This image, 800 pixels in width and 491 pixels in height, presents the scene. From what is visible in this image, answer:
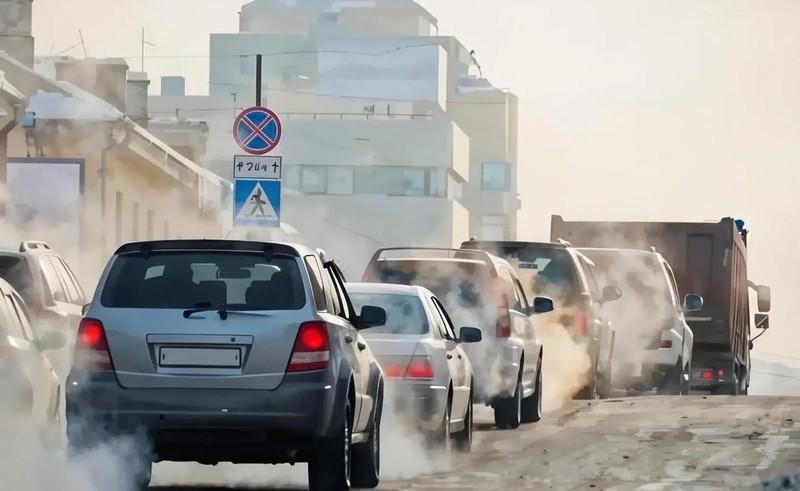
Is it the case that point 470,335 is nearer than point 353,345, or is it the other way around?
point 353,345

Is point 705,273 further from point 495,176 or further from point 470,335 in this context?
point 495,176

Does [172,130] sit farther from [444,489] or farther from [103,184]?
[444,489]

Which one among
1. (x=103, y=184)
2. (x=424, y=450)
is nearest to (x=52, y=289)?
(x=424, y=450)

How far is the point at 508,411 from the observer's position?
20125 millimetres

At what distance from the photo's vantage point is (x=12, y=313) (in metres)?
13.3

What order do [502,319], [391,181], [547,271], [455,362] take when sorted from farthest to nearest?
[391,181] → [547,271] → [502,319] → [455,362]

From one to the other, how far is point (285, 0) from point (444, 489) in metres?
123

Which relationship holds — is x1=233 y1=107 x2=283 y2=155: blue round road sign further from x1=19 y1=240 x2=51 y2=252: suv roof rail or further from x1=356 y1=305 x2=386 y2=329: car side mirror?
x1=356 y1=305 x2=386 y2=329: car side mirror

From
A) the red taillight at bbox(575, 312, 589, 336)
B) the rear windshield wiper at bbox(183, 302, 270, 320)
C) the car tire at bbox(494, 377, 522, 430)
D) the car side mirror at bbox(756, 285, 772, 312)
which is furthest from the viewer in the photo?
the car side mirror at bbox(756, 285, 772, 312)

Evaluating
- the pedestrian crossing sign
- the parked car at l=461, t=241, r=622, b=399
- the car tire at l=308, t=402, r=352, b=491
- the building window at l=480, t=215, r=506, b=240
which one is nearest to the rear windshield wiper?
the car tire at l=308, t=402, r=352, b=491

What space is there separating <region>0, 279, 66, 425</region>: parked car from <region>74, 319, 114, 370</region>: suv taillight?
102 cm

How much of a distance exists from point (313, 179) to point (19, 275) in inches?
3601

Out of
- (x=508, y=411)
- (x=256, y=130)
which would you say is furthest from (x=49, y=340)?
(x=256, y=130)

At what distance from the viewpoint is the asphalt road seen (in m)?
14.0
